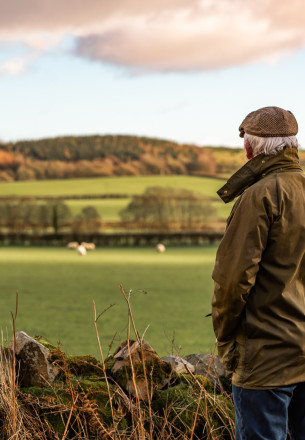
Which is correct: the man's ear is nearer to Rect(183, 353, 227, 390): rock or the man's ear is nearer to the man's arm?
the man's arm

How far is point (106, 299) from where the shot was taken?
590 inches

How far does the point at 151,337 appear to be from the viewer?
30.8ft

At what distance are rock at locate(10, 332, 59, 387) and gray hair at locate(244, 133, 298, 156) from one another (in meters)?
1.80

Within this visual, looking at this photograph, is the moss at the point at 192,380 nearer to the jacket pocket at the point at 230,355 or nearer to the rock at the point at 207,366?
the rock at the point at 207,366

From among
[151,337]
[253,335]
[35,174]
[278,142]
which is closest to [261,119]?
[278,142]

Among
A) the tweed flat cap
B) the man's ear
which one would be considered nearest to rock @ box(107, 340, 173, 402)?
the man's ear

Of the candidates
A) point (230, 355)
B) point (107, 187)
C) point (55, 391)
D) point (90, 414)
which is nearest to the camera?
point (230, 355)

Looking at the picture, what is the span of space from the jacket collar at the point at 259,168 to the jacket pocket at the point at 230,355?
1.89ft

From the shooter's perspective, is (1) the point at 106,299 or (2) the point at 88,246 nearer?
(1) the point at 106,299

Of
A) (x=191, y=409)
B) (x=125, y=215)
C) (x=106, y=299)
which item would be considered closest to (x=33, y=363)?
(x=191, y=409)

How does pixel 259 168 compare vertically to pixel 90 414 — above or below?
above

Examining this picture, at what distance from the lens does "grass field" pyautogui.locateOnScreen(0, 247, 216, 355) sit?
9766 millimetres

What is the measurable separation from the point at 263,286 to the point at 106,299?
510 inches

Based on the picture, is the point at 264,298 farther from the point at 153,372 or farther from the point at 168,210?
the point at 168,210
